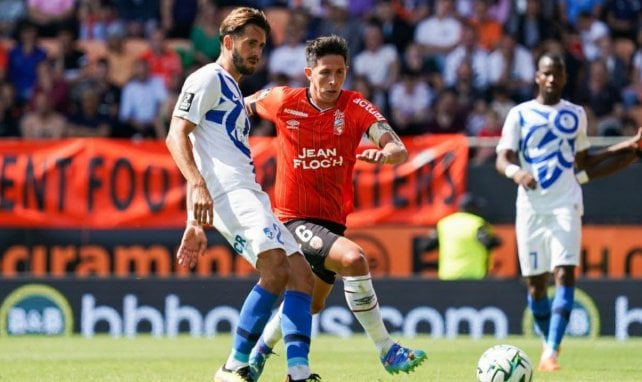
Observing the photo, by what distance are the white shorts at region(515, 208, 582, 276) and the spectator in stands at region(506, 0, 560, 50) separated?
26.4 feet

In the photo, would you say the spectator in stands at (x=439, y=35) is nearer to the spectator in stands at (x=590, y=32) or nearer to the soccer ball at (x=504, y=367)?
the spectator in stands at (x=590, y=32)

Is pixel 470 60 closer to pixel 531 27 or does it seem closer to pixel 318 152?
pixel 531 27

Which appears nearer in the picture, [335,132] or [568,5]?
[335,132]

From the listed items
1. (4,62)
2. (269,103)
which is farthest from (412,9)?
(269,103)

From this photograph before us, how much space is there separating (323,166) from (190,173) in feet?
5.67

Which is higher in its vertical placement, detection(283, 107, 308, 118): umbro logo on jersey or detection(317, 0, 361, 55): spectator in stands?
detection(317, 0, 361, 55): spectator in stands

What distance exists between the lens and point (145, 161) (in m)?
17.1

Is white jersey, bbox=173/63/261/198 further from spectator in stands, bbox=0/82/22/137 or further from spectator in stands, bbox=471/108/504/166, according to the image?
spectator in stands, bbox=0/82/22/137

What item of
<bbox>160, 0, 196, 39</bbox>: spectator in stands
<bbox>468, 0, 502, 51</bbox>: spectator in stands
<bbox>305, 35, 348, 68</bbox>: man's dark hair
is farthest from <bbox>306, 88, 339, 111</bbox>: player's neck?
<bbox>160, 0, 196, 39</bbox>: spectator in stands

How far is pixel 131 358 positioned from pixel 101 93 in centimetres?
720

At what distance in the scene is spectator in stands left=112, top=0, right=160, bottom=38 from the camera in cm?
2106

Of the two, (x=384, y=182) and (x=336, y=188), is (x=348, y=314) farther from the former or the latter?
(x=336, y=188)

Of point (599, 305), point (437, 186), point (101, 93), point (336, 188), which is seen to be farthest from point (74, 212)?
point (336, 188)

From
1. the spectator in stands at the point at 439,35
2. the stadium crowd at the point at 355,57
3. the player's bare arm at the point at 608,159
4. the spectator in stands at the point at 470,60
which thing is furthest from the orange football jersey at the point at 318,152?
the spectator in stands at the point at 439,35
